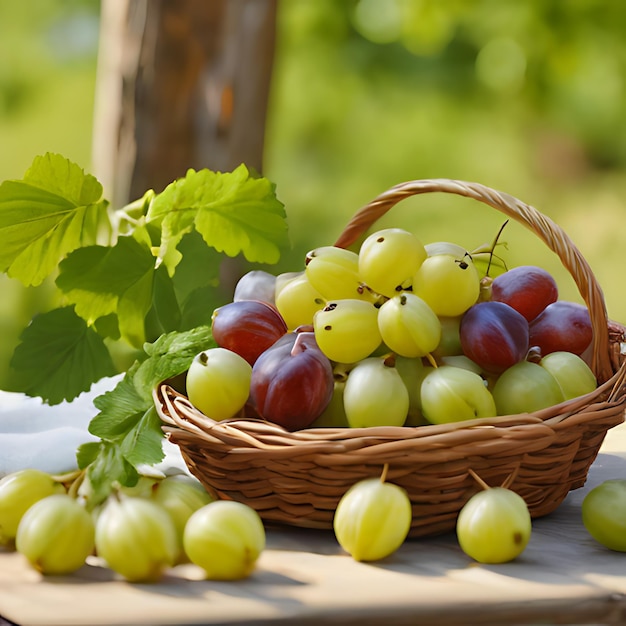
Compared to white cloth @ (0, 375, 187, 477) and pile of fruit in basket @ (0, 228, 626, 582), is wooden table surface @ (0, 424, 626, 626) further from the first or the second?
white cloth @ (0, 375, 187, 477)

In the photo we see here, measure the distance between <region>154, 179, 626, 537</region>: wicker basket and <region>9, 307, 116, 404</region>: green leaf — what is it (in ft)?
0.49

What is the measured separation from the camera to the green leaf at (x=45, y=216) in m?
0.83

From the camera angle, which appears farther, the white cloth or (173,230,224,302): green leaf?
(173,230,224,302): green leaf

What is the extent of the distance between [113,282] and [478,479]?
0.42 metres

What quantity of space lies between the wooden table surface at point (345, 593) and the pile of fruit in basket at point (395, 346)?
0.11m

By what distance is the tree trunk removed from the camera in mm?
1777

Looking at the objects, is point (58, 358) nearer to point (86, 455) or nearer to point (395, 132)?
point (86, 455)

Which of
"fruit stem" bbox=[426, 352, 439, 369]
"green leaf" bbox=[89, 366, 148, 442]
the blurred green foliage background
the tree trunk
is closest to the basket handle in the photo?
"fruit stem" bbox=[426, 352, 439, 369]

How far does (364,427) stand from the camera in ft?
2.17

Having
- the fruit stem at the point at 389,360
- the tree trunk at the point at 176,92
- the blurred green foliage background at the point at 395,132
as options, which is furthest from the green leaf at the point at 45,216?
the blurred green foliage background at the point at 395,132

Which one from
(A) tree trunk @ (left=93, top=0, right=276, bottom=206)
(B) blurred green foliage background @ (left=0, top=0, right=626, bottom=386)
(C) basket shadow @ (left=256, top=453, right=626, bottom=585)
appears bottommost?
(C) basket shadow @ (left=256, top=453, right=626, bottom=585)

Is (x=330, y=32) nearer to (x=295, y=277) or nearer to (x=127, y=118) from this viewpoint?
(x=127, y=118)

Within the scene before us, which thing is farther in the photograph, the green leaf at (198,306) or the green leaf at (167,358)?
the green leaf at (198,306)

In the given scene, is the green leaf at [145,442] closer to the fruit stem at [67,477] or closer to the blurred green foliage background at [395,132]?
the fruit stem at [67,477]
